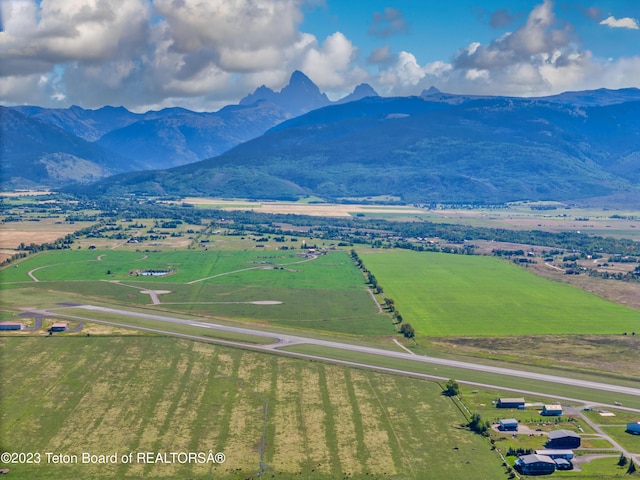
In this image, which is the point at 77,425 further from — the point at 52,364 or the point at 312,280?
the point at 312,280

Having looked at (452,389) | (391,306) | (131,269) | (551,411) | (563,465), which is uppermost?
(391,306)

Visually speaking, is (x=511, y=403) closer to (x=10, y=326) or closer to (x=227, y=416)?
(x=227, y=416)

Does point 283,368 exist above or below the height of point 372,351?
below

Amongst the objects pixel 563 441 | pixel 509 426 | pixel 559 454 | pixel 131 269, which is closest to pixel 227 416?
pixel 509 426

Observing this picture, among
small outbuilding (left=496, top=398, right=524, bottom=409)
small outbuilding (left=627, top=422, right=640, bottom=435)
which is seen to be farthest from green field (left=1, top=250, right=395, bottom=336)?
small outbuilding (left=627, top=422, right=640, bottom=435)

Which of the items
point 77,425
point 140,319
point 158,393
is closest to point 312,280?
point 140,319
